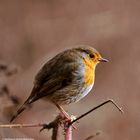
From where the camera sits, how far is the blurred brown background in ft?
26.8

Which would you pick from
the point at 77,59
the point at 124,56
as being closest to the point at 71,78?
the point at 77,59

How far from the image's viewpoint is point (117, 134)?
8.06 m

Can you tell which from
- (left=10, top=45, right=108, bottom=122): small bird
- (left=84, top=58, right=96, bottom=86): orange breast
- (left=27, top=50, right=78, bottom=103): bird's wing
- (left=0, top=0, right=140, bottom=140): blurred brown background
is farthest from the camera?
(left=0, top=0, right=140, bottom=140): blurred brown background

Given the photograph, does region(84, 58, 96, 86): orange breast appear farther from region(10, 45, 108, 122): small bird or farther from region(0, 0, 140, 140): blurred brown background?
region(0, 0, 140, 140): blurred brown background

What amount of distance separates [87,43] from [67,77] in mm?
4839

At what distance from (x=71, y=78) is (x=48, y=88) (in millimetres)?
453

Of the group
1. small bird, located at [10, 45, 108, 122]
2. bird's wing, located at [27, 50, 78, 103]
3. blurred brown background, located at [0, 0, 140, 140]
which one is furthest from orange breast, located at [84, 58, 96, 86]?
blurred brown background, located at [0, 0, 140, 140]

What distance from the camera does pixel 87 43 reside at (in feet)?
32.2

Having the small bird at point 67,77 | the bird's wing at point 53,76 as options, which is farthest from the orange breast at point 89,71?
the bird's wing at point 53,76

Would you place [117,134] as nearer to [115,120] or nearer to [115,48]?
[115,120]

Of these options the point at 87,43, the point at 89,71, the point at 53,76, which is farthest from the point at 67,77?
the point at 87,43

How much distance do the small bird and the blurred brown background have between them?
1921 millimetres

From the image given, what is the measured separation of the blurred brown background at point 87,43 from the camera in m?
8.16

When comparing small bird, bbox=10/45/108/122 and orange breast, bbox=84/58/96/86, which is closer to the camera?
small bird, bbox=10/45/108/122
